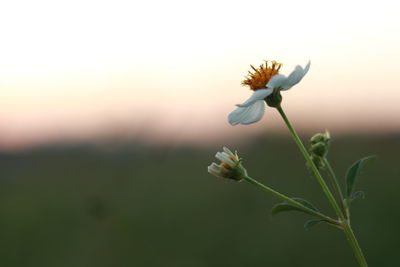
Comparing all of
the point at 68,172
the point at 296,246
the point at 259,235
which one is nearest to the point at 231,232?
the point at 259,235

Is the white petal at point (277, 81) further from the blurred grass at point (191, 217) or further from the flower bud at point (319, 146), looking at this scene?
the blurred grass at point (191, 217)

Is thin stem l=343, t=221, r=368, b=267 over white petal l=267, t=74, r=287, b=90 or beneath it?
beneath

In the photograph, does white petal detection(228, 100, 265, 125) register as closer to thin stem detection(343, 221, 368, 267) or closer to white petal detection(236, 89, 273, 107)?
white petal detection(236, 89, 273, 107)

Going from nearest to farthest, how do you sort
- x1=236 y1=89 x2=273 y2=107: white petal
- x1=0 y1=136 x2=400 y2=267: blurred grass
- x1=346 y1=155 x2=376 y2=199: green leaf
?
x1=346 y1=155 x2=376 y2=199: green leaf → x1=236 y1=89 x2=273 y2=107: white petal → x1=0 y1=136 x2=400 y2=267: blurred grass

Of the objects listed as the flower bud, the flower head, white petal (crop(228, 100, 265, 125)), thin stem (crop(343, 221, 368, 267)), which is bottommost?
thin stem (crop(343, 221, 368, 267))

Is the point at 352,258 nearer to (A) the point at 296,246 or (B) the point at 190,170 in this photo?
(A) the point at 296,246

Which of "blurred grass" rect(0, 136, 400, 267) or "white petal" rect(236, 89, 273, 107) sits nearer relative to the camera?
"white petal" rect(236, 89, 273, 107)

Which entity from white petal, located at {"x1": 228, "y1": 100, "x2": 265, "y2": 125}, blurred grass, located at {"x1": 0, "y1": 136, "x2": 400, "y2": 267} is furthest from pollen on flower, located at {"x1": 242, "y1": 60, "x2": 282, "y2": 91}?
blurred grass, located at {"x1": 0, "y1": 136, "x2": 400, "y2": 267}
